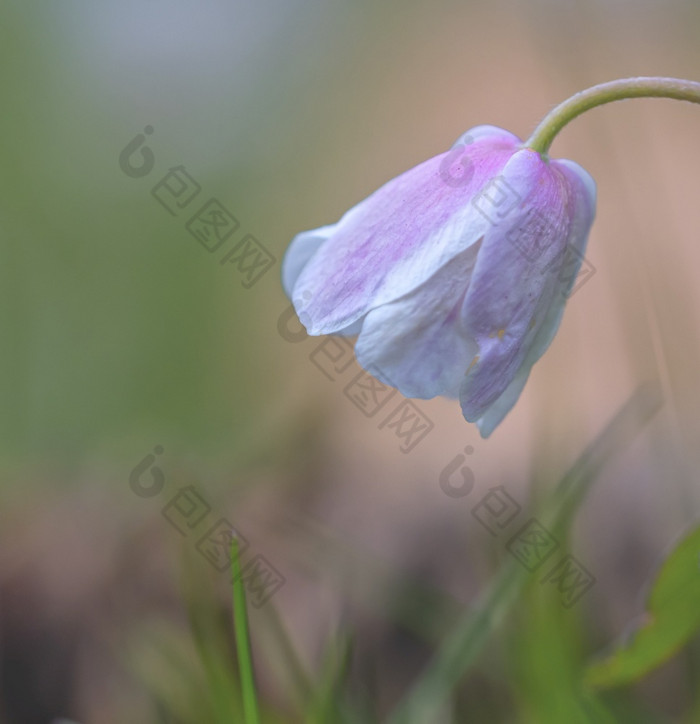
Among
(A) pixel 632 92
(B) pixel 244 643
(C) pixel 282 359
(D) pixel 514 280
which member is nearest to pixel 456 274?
(D) pixel 514 280

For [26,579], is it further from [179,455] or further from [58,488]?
[179,455]

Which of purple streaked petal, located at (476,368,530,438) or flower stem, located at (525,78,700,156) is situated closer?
flower stem, located at (525,78,700,156)

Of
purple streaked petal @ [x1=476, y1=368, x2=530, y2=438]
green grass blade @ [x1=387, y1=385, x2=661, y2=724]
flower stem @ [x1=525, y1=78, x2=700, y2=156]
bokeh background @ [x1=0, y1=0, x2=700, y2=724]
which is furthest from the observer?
bokeh background @ [x1=0, y1=0, x2=700, y2=724]

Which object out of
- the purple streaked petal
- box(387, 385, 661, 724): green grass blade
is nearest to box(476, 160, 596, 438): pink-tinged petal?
the purple streaked petal

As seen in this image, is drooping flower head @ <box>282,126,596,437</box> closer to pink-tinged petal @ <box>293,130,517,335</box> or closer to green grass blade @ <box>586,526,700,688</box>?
pink-tinged petal @ <box>293,130,517,335</box>

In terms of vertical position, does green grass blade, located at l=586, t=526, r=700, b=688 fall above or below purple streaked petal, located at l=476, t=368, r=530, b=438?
below

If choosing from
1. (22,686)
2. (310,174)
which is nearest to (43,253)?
(310,174)

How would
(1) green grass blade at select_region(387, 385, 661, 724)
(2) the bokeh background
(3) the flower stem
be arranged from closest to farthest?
(3) the flower stem < (1) green grass blade at select_region(387, 385, 661, 724) < (2) the bokeh background
